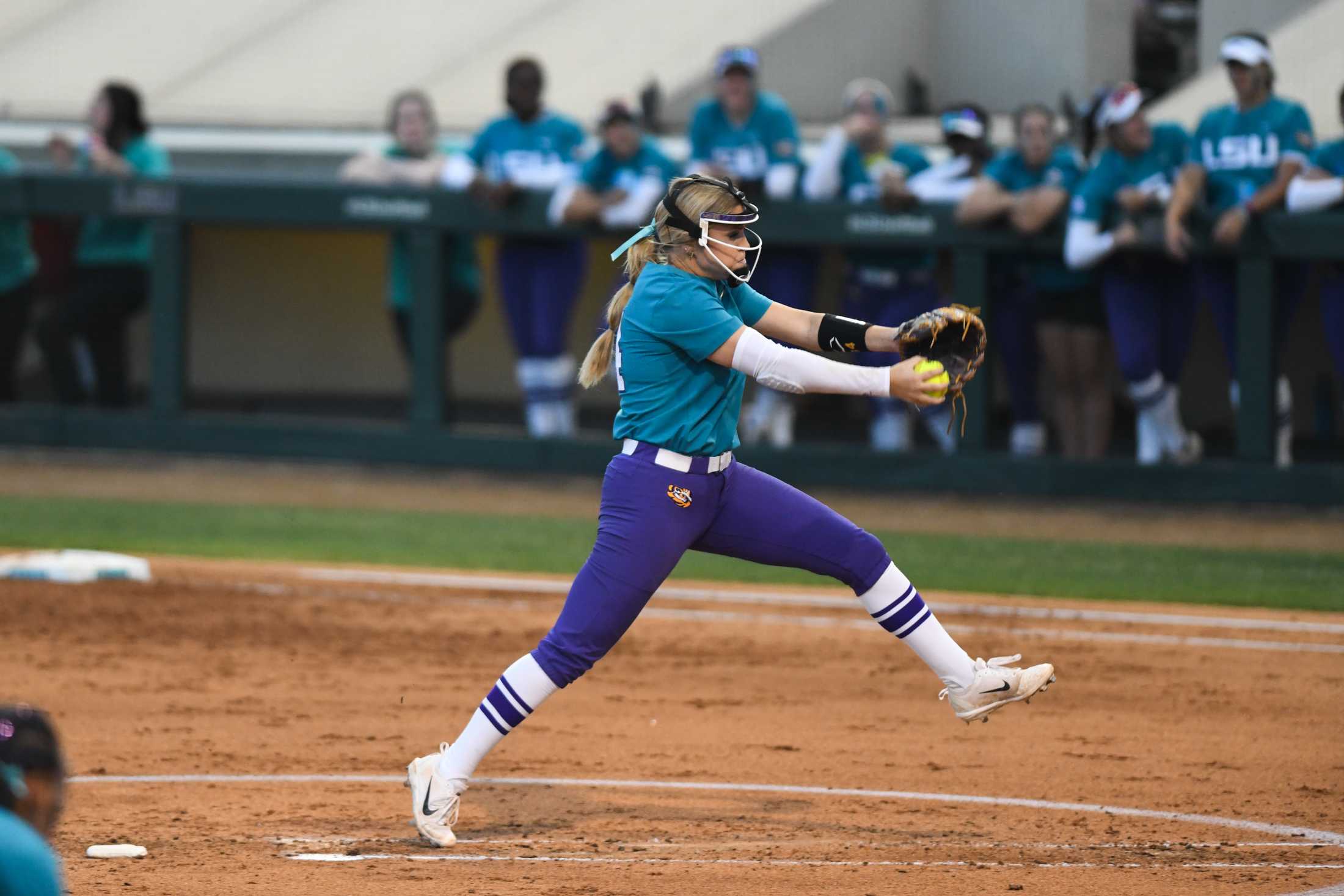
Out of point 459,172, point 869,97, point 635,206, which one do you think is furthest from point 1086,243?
point 459,172

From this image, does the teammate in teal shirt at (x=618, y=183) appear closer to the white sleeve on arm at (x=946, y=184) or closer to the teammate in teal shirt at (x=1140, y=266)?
the white sleeve on arm at (x=946, y=184)

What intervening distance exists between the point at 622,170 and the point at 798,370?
23.0 ft

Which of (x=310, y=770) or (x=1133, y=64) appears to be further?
(x=1133, y=64)

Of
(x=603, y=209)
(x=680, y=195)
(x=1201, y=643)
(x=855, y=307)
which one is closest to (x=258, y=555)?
(x=603, y=209)

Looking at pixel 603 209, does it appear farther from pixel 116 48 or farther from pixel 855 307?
pixel 116 48

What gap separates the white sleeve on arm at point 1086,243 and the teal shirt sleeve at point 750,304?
5.47 m

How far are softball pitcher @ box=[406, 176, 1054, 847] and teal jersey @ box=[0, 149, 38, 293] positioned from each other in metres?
8.81

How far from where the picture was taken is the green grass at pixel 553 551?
946 centimetres

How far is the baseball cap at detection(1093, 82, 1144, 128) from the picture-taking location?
34.7 feet

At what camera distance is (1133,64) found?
54.7 feet

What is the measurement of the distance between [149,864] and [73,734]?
182 centimetres

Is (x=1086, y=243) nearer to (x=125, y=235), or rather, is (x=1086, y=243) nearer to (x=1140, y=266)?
(x=1140, y=266)

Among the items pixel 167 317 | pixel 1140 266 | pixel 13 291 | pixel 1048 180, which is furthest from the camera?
pixel 13 291

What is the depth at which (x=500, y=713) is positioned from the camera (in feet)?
17.8
